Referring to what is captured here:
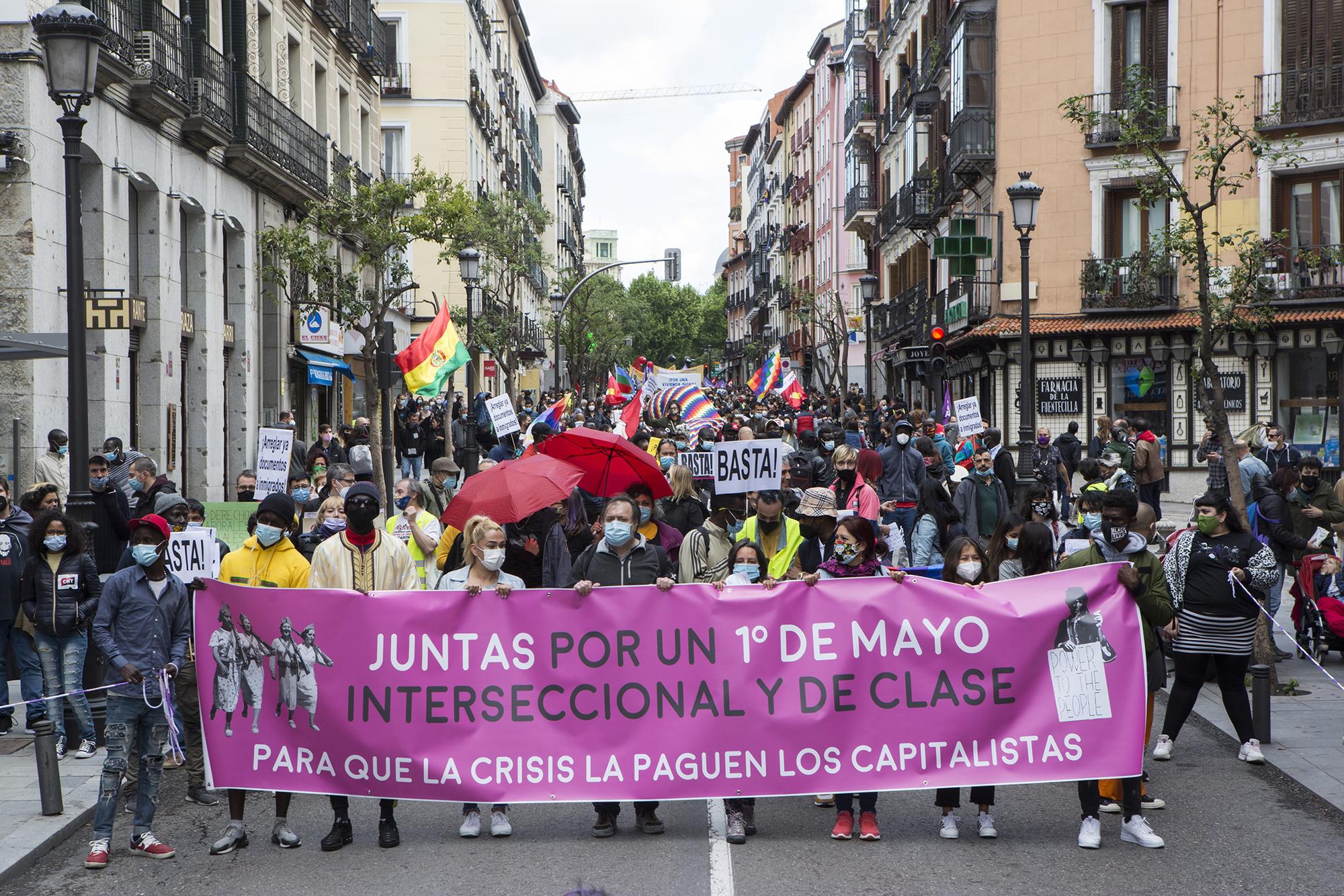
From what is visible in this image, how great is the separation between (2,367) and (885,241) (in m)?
39.3

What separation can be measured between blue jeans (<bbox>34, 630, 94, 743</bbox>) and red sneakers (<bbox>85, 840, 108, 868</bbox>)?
91.4 inches

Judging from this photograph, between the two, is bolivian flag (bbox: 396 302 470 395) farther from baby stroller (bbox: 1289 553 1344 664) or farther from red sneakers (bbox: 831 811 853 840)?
red sneakers (bbox: 831 811 853 840)

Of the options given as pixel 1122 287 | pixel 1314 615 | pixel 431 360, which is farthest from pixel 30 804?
pixel 1122 287

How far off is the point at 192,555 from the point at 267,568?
1.34 meters

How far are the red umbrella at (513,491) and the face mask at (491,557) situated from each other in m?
1.72

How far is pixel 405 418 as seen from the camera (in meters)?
27.6

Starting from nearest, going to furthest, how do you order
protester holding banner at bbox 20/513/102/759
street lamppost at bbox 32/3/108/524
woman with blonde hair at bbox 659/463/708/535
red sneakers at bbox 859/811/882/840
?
red sneakers at bbox 859/811/882/840
protester holding banner at bbox 20/513/102/759
street lamppost at bbox 32/3/108/524
woman with blonde hair at bbox 659/463/708/535

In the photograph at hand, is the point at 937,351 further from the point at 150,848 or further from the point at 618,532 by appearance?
the point at 150,848

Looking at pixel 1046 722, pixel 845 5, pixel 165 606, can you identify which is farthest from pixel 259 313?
pixel 845 5

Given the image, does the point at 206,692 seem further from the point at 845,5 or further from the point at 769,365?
the point at 845,5

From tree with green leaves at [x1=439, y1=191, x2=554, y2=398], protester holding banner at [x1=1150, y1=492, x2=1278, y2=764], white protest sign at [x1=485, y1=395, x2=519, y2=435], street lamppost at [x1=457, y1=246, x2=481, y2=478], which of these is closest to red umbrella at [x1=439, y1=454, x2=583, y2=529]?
protester holding banner at [x1=1150, y1=492, x2=1278, y2=764]

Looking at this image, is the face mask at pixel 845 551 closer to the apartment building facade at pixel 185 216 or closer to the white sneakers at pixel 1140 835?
the white sneakers at pixel 1140 835

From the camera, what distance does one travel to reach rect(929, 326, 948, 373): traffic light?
935 inches

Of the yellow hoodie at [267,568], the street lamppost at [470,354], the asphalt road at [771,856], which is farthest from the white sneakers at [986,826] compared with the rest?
the street lamppost at [470,354]
